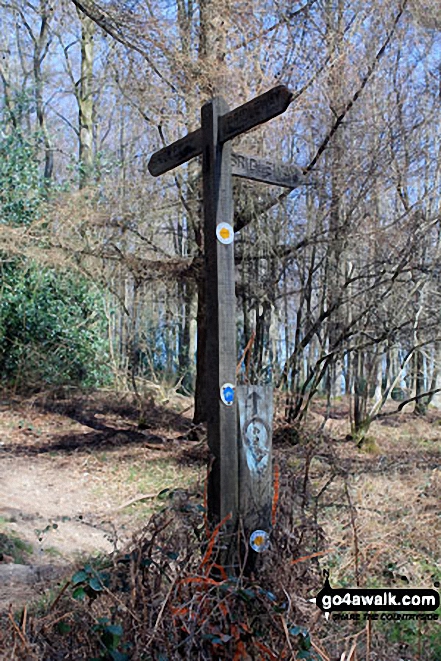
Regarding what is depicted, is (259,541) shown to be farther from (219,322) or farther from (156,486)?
(156,486)

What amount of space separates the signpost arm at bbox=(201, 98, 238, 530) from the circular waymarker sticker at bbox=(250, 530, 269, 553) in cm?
15

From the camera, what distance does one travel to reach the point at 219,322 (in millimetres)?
3295

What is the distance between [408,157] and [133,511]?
606cm

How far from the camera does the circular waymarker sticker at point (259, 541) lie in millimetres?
2991

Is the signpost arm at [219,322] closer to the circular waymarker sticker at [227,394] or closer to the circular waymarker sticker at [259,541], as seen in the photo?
the circular waymarker sticker at [227,394]

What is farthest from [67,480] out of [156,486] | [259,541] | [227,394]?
[259,541]

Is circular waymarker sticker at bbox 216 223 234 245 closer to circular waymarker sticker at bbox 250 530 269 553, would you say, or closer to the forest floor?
the forest floor

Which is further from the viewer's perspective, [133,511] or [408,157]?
[408,157]

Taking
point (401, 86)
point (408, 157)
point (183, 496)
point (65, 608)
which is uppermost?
point (401, 86)

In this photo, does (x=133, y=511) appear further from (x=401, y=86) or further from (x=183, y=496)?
(x=401, y=86)

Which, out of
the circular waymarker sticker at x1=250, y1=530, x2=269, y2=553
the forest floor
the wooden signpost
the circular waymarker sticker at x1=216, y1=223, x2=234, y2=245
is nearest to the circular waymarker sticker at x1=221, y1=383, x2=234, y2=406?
the wooden signpost

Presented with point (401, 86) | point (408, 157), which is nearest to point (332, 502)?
point (408, 157)

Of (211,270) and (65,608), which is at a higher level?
(211,270)

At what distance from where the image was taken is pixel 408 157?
357 inches
